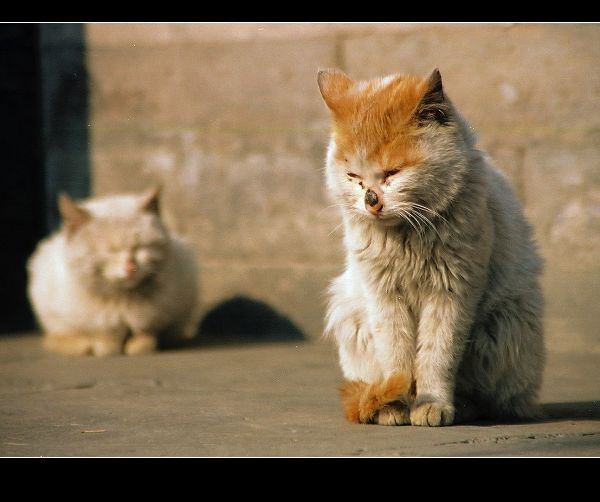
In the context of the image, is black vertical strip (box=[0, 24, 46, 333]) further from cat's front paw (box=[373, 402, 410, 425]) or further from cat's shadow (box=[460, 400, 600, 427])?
cat's shadow (box=[460, 400, 600, 427])

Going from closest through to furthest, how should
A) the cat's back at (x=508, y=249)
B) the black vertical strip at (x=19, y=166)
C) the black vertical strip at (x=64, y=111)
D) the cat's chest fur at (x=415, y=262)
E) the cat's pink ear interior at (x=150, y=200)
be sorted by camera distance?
the cat's chest fur at (x=415, y=262) < the cat's back at (x=508, y=249) < the cat's pink ear interior at (x=150, y=200) < the black vertical strip at (x=64, y=111) < the black vertical strip at (x=19, y=166)

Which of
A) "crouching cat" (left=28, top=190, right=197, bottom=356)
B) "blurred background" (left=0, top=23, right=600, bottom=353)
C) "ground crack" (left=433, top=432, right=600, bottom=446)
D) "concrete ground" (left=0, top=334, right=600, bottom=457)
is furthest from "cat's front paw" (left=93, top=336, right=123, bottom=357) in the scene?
"ground crack" (left=433, top=432, right=600, bottom=446)

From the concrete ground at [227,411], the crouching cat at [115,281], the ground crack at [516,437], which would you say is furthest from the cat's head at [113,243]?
the ground crack at [516,437]

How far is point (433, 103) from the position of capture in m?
3.32

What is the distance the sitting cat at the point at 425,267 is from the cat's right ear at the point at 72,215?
2.29 m

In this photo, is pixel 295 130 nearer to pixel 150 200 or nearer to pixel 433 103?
pixel 150 200

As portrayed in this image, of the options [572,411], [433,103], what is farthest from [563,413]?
[433,103]

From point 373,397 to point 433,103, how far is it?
113 cm

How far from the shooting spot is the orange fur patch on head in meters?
3.29

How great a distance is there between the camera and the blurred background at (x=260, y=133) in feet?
18.0

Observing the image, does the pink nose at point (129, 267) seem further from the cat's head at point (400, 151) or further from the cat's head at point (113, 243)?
the cat's head at point (400, 151)

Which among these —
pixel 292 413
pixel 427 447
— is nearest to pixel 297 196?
pixel 292 413

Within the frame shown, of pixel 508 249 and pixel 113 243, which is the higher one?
pixel 508 249

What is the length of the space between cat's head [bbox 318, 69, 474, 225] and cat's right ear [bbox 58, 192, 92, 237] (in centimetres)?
257
